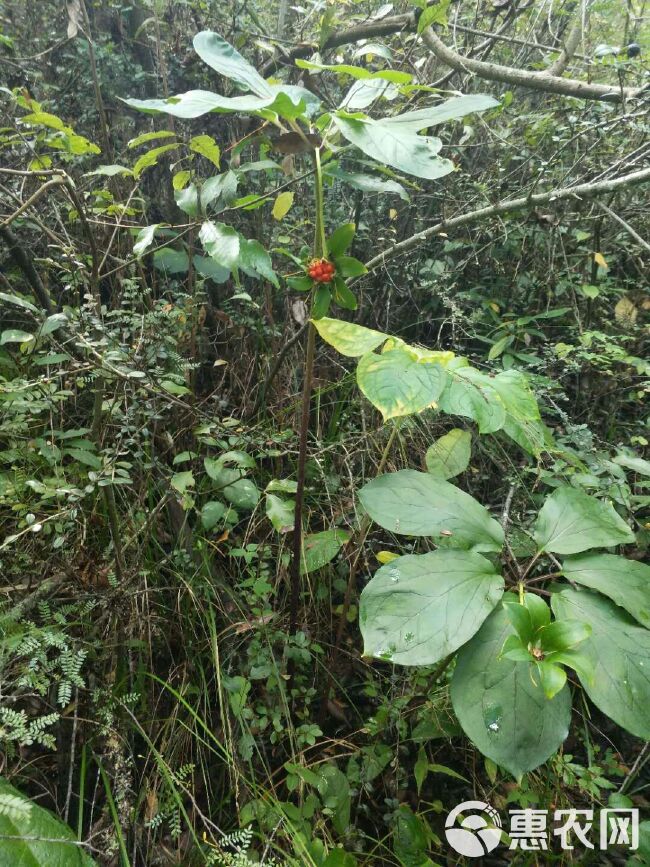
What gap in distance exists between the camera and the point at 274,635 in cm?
134

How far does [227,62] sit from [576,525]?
1.02 metres

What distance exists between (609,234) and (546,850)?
7.24 ft

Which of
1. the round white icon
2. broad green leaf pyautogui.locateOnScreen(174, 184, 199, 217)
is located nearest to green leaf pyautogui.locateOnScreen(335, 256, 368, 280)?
broad green leaf pyautogui.locateOnScreen(174, 184, 199, 217)

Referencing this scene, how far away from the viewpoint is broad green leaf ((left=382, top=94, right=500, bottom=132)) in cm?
80

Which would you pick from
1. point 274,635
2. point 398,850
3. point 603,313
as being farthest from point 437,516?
point 603,313

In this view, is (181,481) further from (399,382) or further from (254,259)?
(399,382)

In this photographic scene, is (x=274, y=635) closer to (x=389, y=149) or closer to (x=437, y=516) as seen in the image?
(x=437, y=516)

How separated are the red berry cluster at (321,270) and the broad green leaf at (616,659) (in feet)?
2.27

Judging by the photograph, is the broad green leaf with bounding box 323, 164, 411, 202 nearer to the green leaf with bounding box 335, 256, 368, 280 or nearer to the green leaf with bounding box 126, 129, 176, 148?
the green leaf with bounding box 335, 256, 368, 280

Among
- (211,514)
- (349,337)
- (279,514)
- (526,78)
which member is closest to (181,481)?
(211,514)

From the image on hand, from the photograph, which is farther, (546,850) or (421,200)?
(421,200)

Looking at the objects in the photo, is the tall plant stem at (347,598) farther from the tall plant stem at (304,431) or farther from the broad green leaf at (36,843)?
the broad green leaf at (36,843)

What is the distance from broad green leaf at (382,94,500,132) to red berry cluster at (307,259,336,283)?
0.25m

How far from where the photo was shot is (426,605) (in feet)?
2.91
